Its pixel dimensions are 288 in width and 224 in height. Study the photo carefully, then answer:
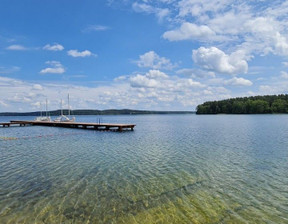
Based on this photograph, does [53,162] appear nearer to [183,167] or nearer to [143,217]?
[183,167]

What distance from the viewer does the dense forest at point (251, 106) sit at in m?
114

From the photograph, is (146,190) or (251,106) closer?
(146,190)

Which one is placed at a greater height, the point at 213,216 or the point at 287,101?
the point at 287,101

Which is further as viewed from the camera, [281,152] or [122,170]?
[281,152]

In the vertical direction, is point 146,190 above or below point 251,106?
below

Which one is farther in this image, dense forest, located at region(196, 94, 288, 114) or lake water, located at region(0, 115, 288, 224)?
dense forest, located at region(196, 94, 288, 114)

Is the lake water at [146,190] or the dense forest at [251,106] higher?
the dense forest at [251,106]

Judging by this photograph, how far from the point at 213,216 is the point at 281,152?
1364cm

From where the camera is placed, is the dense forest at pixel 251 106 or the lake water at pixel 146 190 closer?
the lake water at pixel 146 190

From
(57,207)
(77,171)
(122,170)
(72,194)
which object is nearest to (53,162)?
(77,171)

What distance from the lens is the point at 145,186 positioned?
9.70m

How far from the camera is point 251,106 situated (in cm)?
12112

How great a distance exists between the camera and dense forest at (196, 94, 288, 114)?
114081 millimetres

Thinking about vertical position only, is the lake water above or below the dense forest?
below
